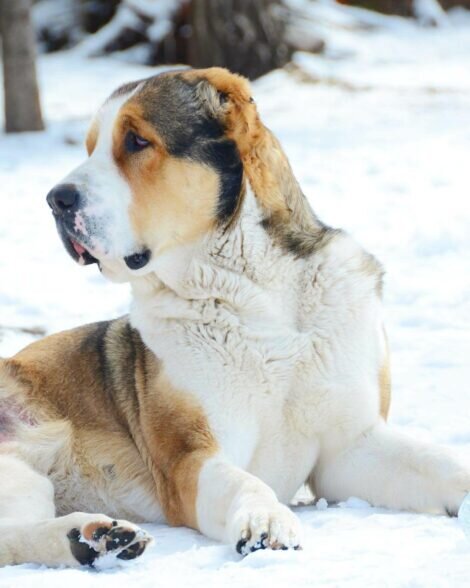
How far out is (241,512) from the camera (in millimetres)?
3709

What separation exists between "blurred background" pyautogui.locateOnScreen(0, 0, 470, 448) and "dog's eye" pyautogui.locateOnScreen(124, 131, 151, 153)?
1765 millimetres

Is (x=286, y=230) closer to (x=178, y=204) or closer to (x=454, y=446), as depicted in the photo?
(x=178, y=204)

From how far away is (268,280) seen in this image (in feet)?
14.4

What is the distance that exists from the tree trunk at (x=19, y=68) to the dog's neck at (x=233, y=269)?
811 cm

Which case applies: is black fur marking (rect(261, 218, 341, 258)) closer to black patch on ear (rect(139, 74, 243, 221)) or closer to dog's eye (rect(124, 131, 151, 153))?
black patch on ear (rect(139, 74, 243, 221))

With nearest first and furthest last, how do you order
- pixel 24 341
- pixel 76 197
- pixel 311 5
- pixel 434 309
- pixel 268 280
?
pixel 76 197, pixel 268 280, pixel 24 341, pixel 434 309, pixel 311 5

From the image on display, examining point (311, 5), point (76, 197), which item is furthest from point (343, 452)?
point (311, 5)

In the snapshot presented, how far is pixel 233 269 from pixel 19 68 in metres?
8.23

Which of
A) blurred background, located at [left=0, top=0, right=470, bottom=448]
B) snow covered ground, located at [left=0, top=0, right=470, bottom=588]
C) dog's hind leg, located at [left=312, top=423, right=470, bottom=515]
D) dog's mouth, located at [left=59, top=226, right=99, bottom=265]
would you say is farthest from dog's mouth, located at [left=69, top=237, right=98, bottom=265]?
blurred background, located at [left=0, top=0, right=470, bottom=448]

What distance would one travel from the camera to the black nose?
13.5ft

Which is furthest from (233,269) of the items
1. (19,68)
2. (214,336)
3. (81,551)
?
(19,68)

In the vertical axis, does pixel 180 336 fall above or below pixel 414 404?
above

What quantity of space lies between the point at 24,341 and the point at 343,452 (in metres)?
2.71

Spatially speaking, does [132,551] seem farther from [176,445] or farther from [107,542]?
[176,445]
